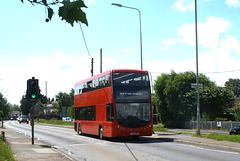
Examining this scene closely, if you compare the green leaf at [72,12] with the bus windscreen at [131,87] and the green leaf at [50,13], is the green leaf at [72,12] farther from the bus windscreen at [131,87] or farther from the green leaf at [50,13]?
the bus windscreen at [131,87]

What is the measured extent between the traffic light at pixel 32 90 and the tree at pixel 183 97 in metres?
35.6

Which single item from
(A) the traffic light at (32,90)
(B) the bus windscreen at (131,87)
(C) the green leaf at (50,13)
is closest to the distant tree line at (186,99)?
(B) the bus windscreen at (131,87)

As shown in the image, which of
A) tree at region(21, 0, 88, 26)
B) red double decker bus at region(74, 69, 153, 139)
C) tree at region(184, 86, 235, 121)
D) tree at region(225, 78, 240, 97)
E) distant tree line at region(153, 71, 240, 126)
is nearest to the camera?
Result: tree at region(21, 0, 88, 26)

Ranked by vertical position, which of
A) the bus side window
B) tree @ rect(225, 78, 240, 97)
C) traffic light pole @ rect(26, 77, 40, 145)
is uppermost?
tree @ rect(225, 78, 240, 97)

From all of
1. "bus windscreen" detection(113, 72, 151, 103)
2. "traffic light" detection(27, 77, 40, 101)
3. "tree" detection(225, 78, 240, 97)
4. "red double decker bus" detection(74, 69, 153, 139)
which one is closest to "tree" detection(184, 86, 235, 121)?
"red double decker bus" detection(74, 69, 153, 139)

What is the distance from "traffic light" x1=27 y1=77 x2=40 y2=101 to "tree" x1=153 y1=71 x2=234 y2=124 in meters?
35.6

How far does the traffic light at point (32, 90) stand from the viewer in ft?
53.6

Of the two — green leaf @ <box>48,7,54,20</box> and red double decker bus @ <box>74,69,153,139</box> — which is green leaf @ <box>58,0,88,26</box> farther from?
red double decker bus @ <box>74,69,153,139</box>

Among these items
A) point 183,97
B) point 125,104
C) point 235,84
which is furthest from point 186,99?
point 235,84

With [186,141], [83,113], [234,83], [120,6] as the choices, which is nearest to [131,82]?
[186,141]

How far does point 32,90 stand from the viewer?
16391 mm

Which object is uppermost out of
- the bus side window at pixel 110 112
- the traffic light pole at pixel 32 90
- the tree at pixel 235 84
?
the tree at pixel 235 84

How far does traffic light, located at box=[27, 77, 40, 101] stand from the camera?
16.3 meters

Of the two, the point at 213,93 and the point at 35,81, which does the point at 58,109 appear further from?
the point at 35,81
